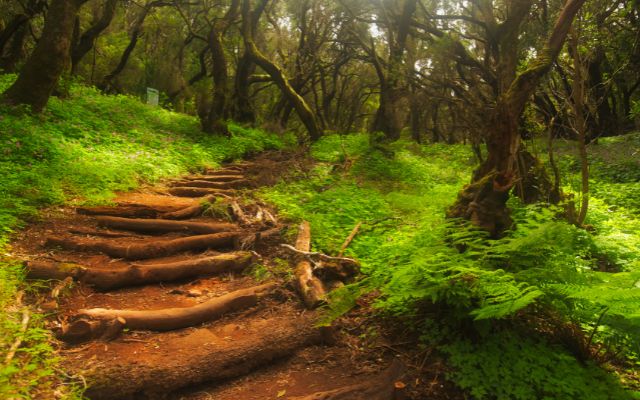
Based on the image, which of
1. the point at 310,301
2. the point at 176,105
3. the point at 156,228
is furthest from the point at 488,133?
the point at 176,105

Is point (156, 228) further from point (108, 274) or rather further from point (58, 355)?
point (58, 355)

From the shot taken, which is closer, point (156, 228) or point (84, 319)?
point (84, 319)

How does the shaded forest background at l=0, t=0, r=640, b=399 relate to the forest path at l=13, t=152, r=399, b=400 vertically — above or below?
above

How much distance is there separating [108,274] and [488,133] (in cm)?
458

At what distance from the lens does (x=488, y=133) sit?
461 cm

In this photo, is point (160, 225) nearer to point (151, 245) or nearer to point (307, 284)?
point (151, 245)

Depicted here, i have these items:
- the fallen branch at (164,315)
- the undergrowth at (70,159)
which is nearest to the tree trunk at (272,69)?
the undergrowth at (70,159)

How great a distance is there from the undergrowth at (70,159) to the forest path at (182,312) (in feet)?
0.82

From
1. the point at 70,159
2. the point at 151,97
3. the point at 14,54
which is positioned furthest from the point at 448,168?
the point at 14,54

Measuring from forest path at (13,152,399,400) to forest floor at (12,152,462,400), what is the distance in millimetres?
11

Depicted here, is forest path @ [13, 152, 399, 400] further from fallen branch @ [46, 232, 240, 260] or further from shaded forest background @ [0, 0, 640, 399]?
shaded forest background @ [0, 0, 640, 399]

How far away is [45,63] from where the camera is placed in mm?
9078

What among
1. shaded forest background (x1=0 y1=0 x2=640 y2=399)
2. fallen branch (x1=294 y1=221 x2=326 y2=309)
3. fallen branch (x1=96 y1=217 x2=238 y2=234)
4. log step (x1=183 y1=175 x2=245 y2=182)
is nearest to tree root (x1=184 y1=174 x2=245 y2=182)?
log step (x1=183 y1=175 x2=245 y2=182)

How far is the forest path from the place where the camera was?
3417 mm
